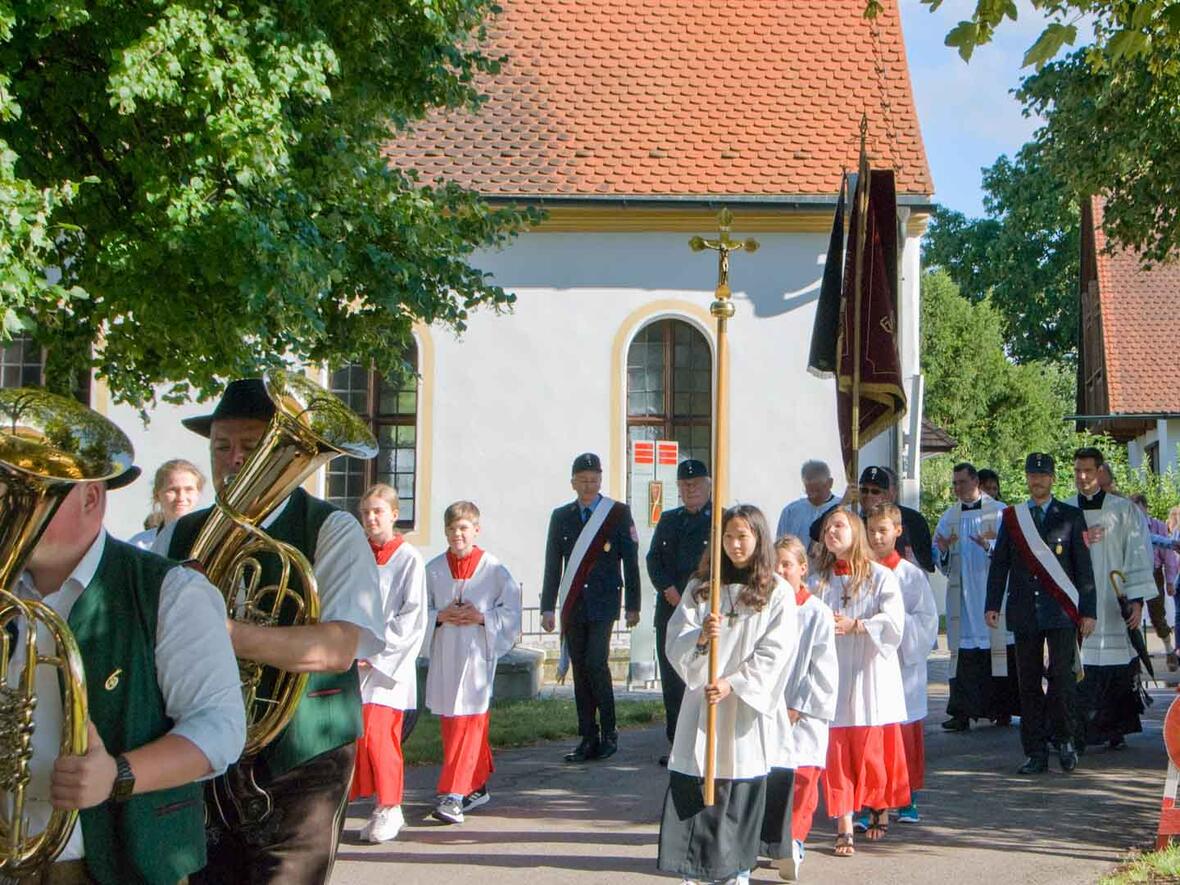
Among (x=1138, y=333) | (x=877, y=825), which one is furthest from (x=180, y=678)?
(x=1138, y=333)

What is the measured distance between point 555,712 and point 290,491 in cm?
951

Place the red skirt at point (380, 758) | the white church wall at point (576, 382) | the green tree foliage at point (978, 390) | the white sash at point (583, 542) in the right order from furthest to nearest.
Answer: the green tree foliage at point (978, 390) → the white church wall at point (576, 382) → the white sash at point (583, 542) → the red skirt at point (380, 758)

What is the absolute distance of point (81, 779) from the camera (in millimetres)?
2844

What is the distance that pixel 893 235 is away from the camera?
9703mm

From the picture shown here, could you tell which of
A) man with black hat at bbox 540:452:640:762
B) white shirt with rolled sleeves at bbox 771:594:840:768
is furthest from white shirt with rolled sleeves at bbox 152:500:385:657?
man with black hat at bbox 540:452:640:762

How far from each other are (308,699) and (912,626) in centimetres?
532

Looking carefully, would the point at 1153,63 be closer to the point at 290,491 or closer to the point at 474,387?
the point at 290,491

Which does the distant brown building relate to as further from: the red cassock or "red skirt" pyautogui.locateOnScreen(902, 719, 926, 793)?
the red cassock

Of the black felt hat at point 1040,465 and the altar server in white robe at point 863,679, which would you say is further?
the black felt hat at point 1040,465

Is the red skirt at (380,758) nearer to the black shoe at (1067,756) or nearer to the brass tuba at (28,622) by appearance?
the black shoe at (1067,756)

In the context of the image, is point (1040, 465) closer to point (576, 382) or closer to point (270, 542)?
A: point (270, 542)

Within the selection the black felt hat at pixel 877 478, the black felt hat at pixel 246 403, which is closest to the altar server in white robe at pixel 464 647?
the black felt hat at pixel 877 478

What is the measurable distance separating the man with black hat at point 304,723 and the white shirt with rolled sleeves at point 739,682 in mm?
2926

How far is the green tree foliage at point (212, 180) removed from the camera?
9.66m
